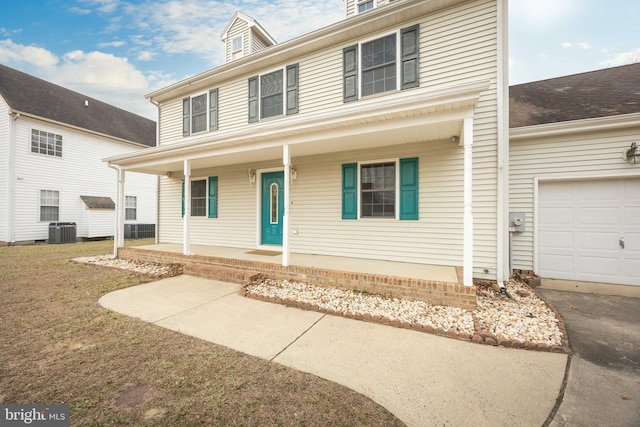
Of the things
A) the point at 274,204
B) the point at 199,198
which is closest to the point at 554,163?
the point at 274,204

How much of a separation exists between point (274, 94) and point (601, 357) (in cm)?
777

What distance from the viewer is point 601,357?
2.71m

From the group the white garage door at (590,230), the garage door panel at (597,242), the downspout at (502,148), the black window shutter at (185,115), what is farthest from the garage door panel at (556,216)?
the black window shutter at (185,115)

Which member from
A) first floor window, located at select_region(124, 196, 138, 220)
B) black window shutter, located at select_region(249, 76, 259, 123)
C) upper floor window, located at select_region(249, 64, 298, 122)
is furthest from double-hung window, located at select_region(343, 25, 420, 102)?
first floor window, located at select_region(124, 196, 138, 220)

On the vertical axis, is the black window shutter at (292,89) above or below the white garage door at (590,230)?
above

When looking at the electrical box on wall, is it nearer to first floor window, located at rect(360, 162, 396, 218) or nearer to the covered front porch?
the covered front porch

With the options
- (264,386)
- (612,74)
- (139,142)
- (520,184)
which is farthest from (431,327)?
(139,142)

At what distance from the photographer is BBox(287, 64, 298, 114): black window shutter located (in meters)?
6.80

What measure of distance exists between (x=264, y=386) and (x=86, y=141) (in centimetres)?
1707

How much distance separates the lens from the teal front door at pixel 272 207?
7.07m

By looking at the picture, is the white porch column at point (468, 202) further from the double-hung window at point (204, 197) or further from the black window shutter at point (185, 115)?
the black window shutter at point (185, 115)

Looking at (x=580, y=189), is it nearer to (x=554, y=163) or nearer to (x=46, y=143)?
(x=554, y=163)

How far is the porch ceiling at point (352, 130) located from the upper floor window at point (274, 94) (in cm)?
43

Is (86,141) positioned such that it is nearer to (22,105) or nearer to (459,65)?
(22,105)
